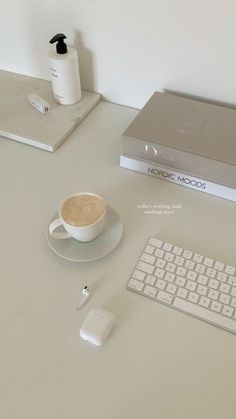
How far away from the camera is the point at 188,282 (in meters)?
0.61

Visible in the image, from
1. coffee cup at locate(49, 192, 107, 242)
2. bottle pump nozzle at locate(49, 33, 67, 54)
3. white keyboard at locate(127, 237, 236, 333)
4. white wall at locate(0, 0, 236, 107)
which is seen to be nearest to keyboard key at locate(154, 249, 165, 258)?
white keyboard at locate(127, 237, 236, 333)

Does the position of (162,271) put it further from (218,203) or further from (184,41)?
(184,41)

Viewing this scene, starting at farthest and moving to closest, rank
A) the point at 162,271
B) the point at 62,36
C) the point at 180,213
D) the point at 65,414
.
Answer: the point at 62,36 < the point at 180,213 < the point at 162,271 < the point at 65,414

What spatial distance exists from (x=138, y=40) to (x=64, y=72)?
0.58 feet

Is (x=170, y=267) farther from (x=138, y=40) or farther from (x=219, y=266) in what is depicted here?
(x=138, y=40)

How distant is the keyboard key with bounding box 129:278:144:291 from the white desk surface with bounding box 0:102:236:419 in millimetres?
15

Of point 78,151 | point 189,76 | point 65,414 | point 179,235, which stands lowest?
point 65,414

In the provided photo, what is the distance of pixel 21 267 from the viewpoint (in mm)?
651

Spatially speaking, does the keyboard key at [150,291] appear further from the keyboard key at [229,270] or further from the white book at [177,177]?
the white book at [177,177]

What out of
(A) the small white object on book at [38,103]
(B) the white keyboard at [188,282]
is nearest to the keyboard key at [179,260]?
(B) the white keyboard at [188,282]

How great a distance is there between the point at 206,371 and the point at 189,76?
61 cm

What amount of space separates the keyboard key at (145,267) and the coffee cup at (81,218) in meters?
0.09

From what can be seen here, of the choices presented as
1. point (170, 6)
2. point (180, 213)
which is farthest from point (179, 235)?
point (170, 6)

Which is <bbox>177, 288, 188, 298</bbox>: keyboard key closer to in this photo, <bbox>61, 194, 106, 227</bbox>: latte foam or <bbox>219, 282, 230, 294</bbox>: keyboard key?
<bbox>219, 282, 230, 294</bbox>: keyboard key
